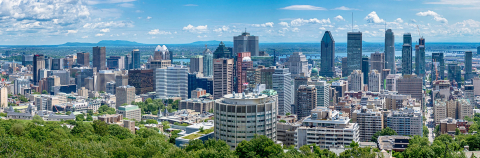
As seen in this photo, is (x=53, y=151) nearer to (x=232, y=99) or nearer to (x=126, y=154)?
(x=126, y=154)

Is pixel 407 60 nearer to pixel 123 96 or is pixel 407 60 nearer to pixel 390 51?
pixel 390 51

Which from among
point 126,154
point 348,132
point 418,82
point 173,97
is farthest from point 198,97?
point 126,154

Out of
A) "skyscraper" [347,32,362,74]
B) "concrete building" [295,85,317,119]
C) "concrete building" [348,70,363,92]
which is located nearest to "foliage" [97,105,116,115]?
"concrete building" [295,85,317,119]

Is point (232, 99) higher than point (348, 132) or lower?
higher

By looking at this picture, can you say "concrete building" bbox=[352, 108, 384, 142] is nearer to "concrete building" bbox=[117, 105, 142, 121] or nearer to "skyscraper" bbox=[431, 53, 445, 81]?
"concrete building" bbox=[117, 105, 142, 121]

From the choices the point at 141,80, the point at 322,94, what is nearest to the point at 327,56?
the point at 141,80

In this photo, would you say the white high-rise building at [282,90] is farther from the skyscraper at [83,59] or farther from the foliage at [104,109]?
the skyscraper at [83,59]
